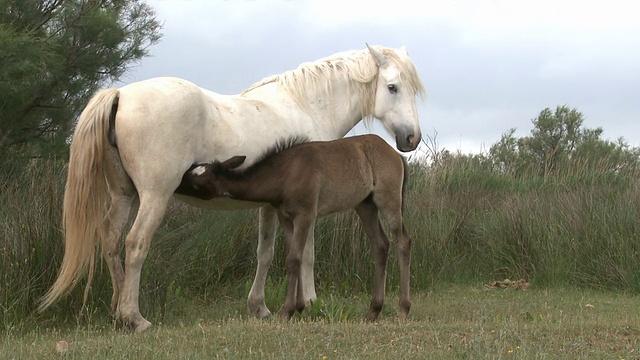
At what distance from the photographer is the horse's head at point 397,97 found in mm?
8164

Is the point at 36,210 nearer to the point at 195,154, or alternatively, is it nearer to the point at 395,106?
the point at 195,154

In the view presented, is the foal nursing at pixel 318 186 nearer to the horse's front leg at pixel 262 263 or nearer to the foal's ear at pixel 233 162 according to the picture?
the foal's ear at pixel 233 162

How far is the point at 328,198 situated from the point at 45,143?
739 cm

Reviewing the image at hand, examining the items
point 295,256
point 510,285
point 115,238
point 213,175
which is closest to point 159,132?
point 213,175

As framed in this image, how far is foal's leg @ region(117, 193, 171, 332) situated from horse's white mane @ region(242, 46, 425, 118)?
6.08 feet

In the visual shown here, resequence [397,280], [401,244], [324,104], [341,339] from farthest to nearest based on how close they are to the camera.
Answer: [397,280] < [324,104] < [401,244] < [341,339]

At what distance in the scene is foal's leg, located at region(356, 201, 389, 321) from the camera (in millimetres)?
7176

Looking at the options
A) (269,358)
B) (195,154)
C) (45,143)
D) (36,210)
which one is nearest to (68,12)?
(45,143)

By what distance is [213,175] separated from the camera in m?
6.47

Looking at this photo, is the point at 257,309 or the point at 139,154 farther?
the point at 257,309

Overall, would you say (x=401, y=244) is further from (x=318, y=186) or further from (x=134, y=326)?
(x=134, y=326)

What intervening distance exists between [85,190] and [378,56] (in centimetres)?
327

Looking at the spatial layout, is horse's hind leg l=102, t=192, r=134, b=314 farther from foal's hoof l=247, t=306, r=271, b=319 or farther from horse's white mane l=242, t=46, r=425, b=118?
horse's white mane l=242, t=46, r=425, b=118

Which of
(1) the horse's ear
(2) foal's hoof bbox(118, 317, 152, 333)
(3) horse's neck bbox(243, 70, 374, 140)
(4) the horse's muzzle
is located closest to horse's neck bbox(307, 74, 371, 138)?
(3) horse's neck bbox(243, 70, 374, 140)
